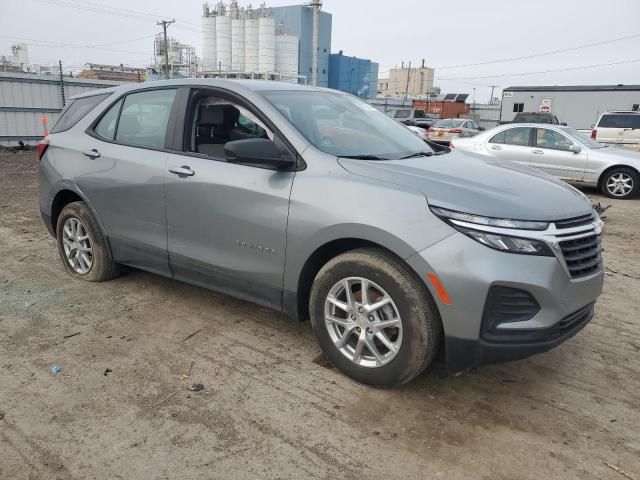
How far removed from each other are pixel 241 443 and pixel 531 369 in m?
1.96

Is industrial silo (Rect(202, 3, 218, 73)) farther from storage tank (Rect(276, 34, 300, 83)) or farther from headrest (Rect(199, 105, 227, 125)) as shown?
headrest (Rect(199, 105, 227, 125))

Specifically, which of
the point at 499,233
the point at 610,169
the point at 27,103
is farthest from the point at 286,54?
the point at 499,233

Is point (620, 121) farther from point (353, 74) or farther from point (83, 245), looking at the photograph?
point (353, 74)

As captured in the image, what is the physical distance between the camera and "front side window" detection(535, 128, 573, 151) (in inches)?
422

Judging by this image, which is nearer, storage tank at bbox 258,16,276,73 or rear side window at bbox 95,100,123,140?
rear side window at bbox 95,100,123,140

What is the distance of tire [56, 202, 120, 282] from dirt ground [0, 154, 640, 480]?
1.58 feet

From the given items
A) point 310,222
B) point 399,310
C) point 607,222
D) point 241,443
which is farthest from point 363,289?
point 607,222

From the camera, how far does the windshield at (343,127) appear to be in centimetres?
341

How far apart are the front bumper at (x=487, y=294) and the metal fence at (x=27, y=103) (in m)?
17.8

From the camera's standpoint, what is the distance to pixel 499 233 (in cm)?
263

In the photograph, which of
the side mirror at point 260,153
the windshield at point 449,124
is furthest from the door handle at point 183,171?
the windshield at point 449,124

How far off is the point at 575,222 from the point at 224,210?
216 cm

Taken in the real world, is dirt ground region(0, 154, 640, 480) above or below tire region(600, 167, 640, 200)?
below

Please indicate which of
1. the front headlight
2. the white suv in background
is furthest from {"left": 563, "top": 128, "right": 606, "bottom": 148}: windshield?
the front headlight
